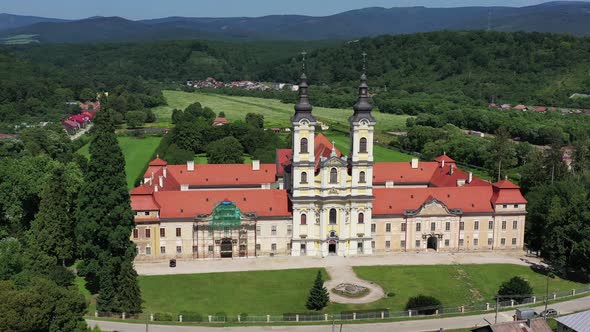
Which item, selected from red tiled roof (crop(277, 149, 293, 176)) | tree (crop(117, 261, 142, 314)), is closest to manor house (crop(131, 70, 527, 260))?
red tiled roof (crop(277, 149, 293, 176))

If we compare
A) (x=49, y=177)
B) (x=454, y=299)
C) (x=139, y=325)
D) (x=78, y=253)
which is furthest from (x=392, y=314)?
(x=49, y=177)

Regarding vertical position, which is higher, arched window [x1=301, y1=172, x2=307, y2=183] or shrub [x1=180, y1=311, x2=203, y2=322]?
Result: arched window [x1=301, y1=172, x2=307, y2=183]

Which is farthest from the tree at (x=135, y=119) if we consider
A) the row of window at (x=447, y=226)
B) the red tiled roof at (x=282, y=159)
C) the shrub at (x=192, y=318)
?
the shrub at (x=192, y=318)

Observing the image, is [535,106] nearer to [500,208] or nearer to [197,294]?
[500,208]

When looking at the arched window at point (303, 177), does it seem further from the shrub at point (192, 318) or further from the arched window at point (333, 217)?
the shrub at point (192, 318)

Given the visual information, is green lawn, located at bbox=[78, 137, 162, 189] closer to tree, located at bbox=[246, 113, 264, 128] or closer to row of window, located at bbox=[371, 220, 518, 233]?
tree, located at bbox=[246, 113, 264, 128]

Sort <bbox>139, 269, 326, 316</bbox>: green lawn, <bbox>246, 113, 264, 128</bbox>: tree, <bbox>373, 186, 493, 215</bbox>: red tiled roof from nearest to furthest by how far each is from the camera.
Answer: <bbox>139, 269, 326, 316</bbox>: green lawn < <bbox>373, 186, 493, 215</bbox>: red tiled roof < <bbox>246, 113, 264, 128</bbox>: tree
